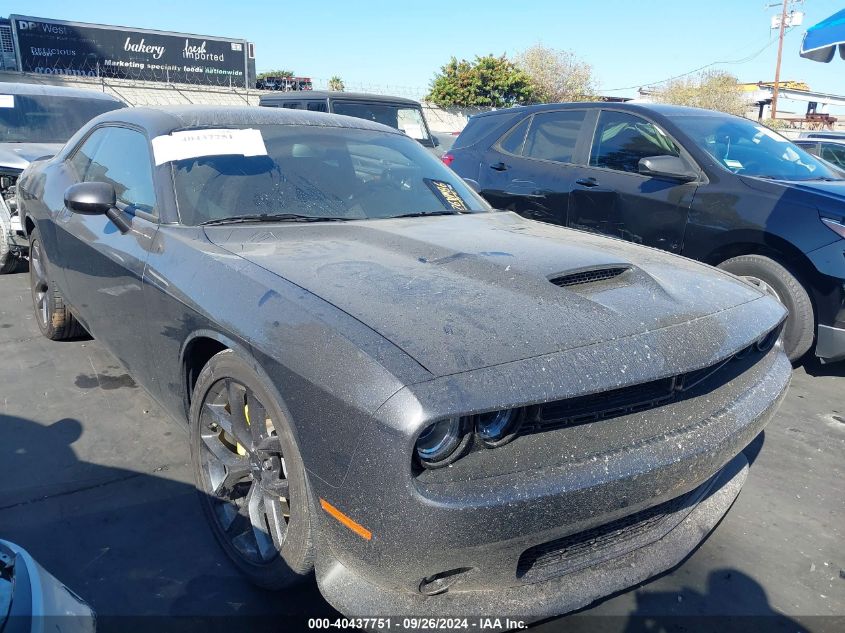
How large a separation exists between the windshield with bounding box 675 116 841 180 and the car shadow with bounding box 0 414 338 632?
4065 mm

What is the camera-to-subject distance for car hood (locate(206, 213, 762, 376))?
1720 mm

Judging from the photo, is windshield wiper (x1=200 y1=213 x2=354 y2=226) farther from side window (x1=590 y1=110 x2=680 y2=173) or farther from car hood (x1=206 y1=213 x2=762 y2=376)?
side window (x1=590 y1=110 x2=680 y2=173)

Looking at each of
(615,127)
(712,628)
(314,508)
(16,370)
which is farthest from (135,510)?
(615,127)

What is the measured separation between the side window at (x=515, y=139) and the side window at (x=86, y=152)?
3.40 m

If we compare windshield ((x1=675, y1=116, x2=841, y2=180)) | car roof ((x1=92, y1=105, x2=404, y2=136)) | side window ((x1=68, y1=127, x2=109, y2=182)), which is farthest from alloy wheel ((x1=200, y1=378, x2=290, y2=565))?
windshield ((x1=675, y1=116, x2=841, y2=180))

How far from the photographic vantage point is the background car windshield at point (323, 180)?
2.74 metres

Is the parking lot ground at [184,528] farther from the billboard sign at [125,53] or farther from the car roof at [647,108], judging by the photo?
the billboard sign at [125,53]

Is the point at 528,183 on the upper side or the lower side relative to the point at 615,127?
lower

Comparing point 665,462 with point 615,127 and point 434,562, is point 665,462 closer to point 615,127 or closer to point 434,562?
point 434,562

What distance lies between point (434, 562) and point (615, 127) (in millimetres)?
4420

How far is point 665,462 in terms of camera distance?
5.77 feet

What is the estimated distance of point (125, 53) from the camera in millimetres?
31766

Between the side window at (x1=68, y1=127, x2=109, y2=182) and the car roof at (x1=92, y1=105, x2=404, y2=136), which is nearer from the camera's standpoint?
the car roof at (x1=92, y1=105, x2=404, y2=136)

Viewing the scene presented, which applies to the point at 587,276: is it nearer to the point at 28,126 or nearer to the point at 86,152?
the point at 86,152
